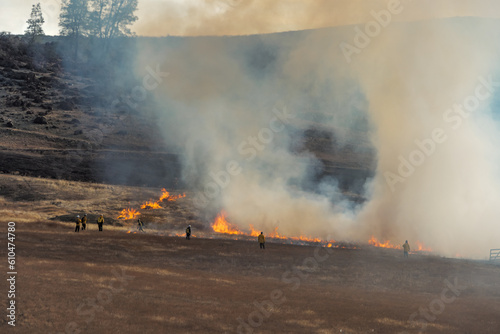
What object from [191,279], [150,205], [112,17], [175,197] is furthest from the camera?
[112,17]

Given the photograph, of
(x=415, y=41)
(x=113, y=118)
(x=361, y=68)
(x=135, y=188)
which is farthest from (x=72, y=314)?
(x=113, y=118)

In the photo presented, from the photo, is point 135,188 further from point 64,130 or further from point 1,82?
point 1,82

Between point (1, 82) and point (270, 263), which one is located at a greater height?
point (1, 82)

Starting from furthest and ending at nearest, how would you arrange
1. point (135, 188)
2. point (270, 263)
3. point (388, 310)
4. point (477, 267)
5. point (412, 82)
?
point (135, 188) < point (412, 82) < point (477, 267) < point (270, 263) < point (388, 310)

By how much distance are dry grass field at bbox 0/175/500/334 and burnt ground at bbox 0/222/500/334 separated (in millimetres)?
55

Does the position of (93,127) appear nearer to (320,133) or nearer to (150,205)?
(150,205)

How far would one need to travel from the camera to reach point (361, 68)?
73.5 m

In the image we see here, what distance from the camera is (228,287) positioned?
20.9 metres

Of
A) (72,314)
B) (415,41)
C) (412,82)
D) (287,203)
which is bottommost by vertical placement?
(72,314)

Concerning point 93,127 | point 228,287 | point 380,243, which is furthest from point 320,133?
point 228,287

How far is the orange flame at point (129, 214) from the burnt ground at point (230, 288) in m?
12.8

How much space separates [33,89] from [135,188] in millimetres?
42208

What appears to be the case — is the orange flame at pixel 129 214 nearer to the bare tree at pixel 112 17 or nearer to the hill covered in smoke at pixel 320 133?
the hill covered in smoke at pixel 320 133

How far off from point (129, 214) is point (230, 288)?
2997cm
